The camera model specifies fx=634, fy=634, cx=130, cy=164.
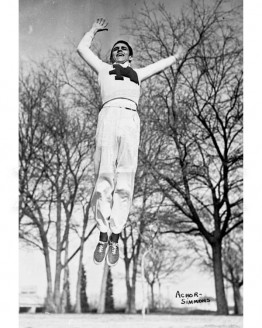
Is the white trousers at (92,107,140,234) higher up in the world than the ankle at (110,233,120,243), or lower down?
higher up

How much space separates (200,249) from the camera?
4516 mm

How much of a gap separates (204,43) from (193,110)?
19.3 inches

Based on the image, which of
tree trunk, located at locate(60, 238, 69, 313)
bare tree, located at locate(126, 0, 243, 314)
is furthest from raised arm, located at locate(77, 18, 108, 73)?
tree trunk, located at locate(60, 238, 69, 313)

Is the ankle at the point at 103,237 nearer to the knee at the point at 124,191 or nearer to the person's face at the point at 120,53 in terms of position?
the knee at the point at 124,191

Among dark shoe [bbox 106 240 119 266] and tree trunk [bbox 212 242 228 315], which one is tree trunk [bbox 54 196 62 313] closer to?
dark shoe [bbox 106 240 119 266]

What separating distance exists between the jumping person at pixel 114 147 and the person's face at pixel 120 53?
0.12 ft

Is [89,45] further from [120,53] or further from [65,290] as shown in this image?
[65,290]

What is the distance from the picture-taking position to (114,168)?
404cm

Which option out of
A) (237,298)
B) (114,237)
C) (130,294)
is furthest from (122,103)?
(237,298)

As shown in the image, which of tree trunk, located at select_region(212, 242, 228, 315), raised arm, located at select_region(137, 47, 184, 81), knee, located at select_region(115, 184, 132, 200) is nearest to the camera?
knee, located at select_region(115, 184, 132, 200)

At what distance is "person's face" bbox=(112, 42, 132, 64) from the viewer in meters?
4.25

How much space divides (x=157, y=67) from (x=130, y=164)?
72 centimetres

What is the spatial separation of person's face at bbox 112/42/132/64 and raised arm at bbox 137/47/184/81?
126mm
